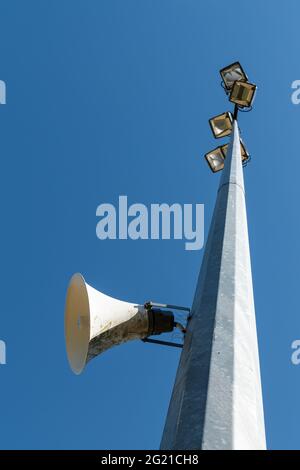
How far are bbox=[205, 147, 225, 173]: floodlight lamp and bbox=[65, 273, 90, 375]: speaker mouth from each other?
13.2ft

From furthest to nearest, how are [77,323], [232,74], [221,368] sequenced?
[232,74] < [77,323] < [221,368]

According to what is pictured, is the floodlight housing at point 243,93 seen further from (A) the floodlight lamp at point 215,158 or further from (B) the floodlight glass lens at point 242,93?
(A) the floodlight lamp at point 215,158

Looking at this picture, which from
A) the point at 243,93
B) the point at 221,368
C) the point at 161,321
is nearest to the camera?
the point at 221,368

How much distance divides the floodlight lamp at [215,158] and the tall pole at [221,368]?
4652 millimetres

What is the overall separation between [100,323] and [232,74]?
16.9ft

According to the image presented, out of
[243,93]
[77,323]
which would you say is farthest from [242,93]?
[77,323]

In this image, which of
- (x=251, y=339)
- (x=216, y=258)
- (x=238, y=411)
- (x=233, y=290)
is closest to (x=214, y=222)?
(x=216, y=258)

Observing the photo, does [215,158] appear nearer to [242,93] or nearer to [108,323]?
[242,93]

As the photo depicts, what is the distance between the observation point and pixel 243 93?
8.27 meters

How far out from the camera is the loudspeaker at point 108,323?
456 centimetres

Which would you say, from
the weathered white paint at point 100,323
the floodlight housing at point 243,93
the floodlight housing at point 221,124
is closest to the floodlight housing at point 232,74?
the floodlight housing at point 243,93

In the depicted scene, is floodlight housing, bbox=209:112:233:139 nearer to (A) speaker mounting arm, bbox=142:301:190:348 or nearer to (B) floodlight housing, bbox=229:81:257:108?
(B) floodlight housing, bbox=229:81:257:108
